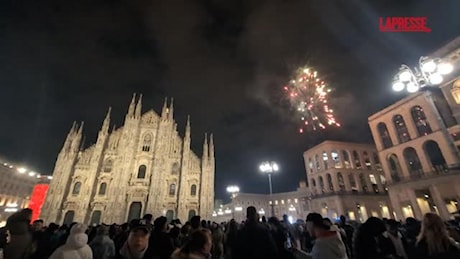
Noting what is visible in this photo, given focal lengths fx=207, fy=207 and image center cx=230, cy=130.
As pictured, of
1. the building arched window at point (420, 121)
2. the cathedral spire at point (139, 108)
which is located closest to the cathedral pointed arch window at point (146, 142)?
the cathedral spire at point (139, 108)

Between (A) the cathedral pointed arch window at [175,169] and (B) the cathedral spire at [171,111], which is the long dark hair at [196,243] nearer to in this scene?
(A) the cathedral pointed arch window at [175,169]

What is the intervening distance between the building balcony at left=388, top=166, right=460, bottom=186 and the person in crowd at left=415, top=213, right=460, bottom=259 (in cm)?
2194

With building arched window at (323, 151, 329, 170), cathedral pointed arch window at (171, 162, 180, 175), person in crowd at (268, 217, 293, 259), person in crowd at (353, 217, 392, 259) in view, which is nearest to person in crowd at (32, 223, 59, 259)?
person in crowd at (268, 217, 293, 259)

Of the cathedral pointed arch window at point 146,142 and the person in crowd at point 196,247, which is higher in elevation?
the cathedral pointed arch window at point 146,142

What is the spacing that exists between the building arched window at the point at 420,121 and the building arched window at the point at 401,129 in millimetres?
1426

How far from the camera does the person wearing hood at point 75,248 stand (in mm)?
3041

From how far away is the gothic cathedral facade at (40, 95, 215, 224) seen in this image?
2775 centimetres

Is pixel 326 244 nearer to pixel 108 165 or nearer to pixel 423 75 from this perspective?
pixel 423 75

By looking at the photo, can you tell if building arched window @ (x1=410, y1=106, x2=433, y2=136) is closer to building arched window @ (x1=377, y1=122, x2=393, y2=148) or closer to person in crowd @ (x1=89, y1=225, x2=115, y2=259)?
building arched window @ (x1=377, y1=122, x2=393, y2=148)

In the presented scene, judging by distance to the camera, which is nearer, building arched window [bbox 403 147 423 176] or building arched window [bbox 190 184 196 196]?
building arched window [bbox 403 147 423 176]

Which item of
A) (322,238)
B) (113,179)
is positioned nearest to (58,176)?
(113,179)

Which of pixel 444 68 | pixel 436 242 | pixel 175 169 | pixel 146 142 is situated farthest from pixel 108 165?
pixel 444 68

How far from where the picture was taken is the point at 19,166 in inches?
1962

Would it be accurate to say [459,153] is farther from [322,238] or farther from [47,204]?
[47,204]
